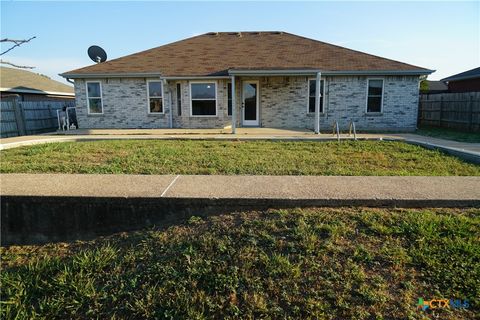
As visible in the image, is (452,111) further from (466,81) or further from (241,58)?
(241,58)

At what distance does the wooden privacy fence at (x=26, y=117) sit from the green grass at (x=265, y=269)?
12.6 m

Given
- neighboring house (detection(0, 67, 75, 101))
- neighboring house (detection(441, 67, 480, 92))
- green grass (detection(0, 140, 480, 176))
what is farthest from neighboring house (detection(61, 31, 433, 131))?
neighboring house (detection(441, 67, 480, 92))

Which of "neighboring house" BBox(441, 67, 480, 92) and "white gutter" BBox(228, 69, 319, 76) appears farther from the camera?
"neighboring house" BBox(441, 67, 480, 92)

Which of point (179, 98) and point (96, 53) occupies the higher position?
point (96, 53)

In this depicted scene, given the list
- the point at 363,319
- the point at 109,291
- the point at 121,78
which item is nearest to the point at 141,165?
the point at 109,291

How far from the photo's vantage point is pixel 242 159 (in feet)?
25.0

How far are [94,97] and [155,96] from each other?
3046 millimetres

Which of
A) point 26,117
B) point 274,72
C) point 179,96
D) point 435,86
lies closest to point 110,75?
point 179,96

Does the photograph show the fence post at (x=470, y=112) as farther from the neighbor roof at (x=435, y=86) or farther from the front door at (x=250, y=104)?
the neighbor roof at (x=435, y=86)

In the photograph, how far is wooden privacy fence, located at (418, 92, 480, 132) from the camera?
49.1 feet

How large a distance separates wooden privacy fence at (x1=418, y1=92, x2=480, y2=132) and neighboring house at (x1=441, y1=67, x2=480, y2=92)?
4.40 meters

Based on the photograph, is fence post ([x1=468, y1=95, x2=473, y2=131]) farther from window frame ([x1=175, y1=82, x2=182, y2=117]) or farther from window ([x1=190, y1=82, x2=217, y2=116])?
window frame ([x1=175, y1=82, x2=182, y2=117])

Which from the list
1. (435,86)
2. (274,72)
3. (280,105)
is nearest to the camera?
(274,72)

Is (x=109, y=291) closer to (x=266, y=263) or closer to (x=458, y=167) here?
(x=266, y=263)
